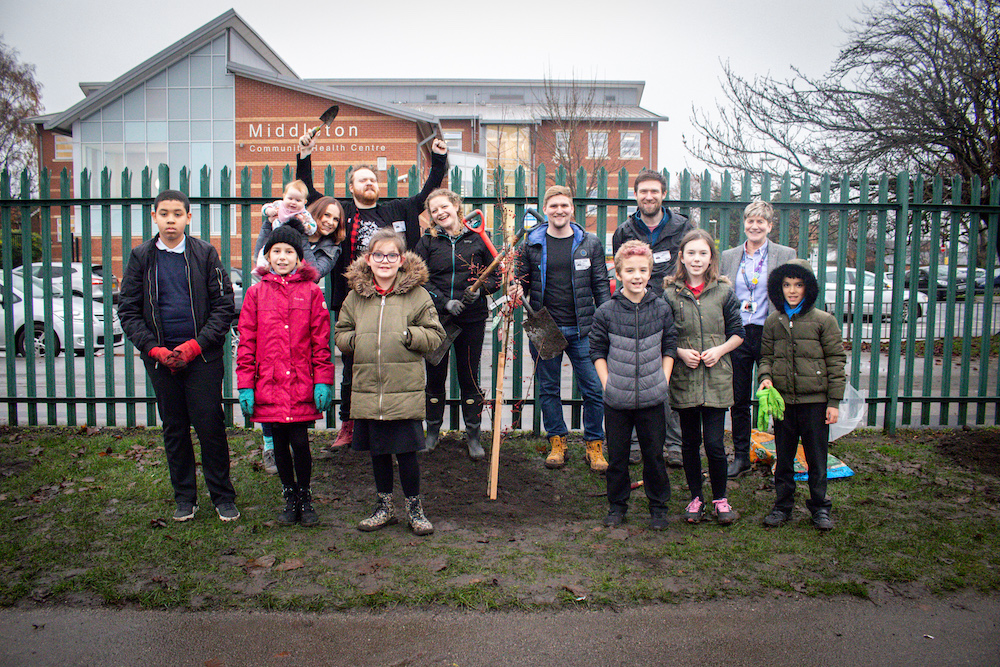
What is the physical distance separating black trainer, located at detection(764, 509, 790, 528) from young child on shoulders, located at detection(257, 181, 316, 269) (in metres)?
3.60

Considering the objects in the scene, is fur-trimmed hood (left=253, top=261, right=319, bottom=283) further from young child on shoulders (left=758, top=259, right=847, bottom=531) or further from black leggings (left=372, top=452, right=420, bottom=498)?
young child on shoulders (left=758, top=259, right=847, bottom=531)

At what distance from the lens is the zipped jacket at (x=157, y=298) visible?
4.18 metres

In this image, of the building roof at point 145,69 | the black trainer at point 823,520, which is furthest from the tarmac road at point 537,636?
the building roof at point 145,69

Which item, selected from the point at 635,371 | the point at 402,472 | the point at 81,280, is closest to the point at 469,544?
the point at 402,472

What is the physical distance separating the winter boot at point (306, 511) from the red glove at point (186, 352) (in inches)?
40.6

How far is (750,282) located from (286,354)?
10.8ft

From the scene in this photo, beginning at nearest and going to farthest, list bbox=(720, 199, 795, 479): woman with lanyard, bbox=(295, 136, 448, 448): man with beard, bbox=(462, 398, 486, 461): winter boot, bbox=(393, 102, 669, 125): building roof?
bbox=(720, 199, 795, 479): woman with lanyard < bbox=(295, 136, 448, 448): man with beard < bbox=(462, 398, 486, 461): winter boot < bbox=(393, 102, 669, 125): building roof

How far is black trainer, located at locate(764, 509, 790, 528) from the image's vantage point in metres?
4.22

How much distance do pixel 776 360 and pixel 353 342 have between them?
102 inches

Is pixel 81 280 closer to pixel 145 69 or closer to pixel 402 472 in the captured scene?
pixel 402 472

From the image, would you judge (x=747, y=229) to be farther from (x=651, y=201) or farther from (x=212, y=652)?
(x=212, y=652)

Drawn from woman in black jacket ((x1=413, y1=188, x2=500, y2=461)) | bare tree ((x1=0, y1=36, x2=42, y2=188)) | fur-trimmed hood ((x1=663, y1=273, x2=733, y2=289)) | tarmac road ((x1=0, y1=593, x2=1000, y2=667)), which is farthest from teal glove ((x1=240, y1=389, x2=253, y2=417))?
bare tree ((x1=0, y1=36, x2=42, y2=188))

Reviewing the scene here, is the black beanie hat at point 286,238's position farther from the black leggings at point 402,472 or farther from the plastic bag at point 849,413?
the plastic bag at point 849,413

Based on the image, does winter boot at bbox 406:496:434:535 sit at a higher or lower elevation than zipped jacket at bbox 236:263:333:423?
lower
